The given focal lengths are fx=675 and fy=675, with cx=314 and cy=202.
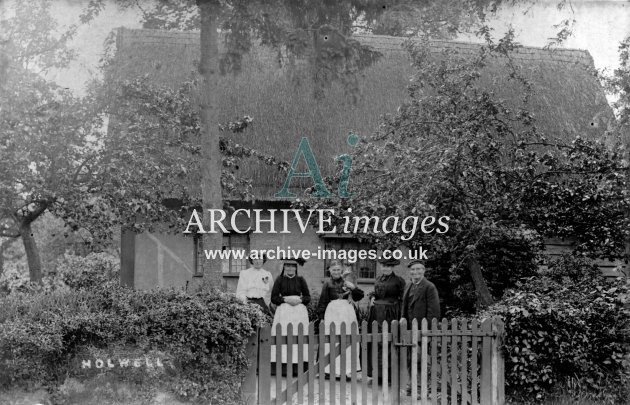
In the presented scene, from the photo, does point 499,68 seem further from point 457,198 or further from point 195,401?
point 195,401

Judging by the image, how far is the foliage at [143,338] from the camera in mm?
7254

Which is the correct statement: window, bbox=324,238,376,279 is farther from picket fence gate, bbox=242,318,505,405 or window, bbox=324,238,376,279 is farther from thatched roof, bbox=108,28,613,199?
picket fence gate, bbox=242,318,505,405

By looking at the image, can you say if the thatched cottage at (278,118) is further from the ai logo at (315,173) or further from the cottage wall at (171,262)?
the ai logo at (315,173)

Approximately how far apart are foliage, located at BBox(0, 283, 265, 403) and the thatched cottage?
526 centimetres

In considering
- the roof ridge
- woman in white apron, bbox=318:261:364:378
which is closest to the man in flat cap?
woman in white apron, bbox=318:261:364:378

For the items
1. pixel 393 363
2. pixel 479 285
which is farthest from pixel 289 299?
pixel 479 285

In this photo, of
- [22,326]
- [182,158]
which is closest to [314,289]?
[182,158]

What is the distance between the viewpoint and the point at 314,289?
43.1 feet

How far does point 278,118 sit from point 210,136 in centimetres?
333

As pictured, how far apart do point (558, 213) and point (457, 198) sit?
1.74 metres

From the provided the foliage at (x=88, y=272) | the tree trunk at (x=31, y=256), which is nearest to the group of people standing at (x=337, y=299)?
the tree trunk at (x=31, y=256)

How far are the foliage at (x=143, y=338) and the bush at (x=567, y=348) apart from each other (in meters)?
3.11

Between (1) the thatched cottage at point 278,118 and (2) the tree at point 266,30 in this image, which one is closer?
(2) the tree at point 266,30

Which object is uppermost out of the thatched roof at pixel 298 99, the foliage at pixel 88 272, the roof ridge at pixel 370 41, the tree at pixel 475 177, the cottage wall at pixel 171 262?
the roof ridge at pixel 370 41
